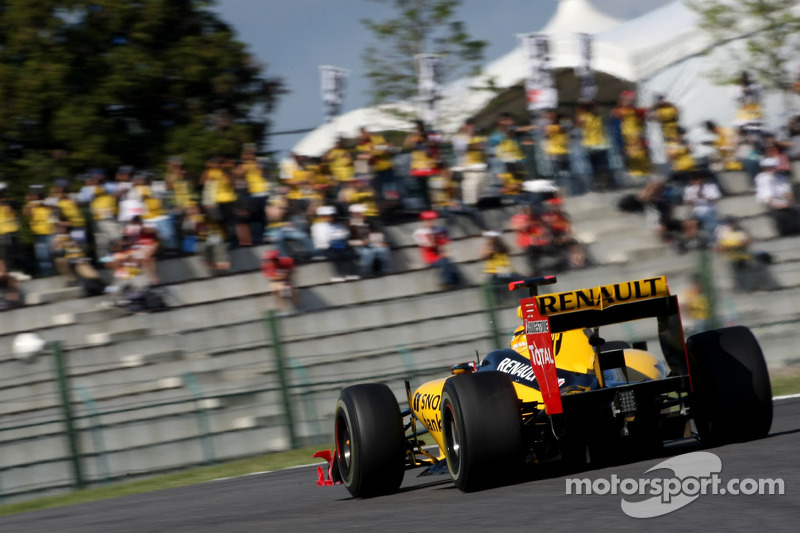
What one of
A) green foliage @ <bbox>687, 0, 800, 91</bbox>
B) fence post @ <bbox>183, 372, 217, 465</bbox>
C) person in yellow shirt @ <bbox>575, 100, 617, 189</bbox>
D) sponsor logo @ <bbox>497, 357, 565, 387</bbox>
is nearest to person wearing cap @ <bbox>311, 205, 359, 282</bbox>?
fence post @ <bbox>183, 372, 217, 465</bbox>

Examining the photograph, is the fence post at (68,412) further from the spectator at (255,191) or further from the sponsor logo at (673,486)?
the sponsor logo at (673,486)

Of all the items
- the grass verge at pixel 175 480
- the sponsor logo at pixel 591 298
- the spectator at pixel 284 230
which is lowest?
the grass verge at pixel 175 480

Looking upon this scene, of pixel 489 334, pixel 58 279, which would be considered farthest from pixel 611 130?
pixel 58 279

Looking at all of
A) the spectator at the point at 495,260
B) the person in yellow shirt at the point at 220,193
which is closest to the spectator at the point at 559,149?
the spectator at the point at 495,260

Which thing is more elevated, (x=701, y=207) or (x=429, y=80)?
(x=429, y=80)

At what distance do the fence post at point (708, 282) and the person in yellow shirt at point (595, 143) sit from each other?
3.50 m

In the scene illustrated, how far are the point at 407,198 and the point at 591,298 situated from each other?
11.4m

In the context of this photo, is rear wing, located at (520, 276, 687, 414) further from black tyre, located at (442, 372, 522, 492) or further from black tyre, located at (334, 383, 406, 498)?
black tyre, located at (334, 383, 406, 498)

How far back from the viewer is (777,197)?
60.3ft

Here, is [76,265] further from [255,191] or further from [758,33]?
[758,33]

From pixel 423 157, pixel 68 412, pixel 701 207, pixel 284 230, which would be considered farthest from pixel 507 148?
pixel 68 412

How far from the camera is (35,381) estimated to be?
15719 millimetres

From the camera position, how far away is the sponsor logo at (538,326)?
7.05 m

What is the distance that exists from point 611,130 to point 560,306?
40.3 ft
